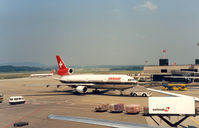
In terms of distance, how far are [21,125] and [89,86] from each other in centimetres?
3469

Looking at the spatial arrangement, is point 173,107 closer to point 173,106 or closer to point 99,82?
point 173,106

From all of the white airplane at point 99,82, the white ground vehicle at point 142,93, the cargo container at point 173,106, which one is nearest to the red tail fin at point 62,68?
the white airplane at point 99,82

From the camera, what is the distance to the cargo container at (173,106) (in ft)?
68.7

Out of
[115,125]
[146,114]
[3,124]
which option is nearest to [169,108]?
[115,125]

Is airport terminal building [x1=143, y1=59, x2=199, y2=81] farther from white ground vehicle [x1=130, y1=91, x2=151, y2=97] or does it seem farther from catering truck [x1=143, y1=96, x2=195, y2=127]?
catering truck [x1=143, y1=96, x2=195, y2=127]

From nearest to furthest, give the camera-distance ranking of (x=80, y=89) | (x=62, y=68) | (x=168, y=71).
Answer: (x=80, y=89) < (x=62, y=68) < (x=168, y=71)

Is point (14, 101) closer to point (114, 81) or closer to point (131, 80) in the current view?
point (114, 81)

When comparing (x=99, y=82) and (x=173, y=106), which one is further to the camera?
(x=99, y=82)

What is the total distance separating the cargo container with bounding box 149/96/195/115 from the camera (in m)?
21.0

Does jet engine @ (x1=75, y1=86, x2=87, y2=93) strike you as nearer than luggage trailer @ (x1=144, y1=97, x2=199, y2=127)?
No

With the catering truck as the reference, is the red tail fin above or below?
above

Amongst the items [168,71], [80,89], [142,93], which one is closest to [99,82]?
[80,89]

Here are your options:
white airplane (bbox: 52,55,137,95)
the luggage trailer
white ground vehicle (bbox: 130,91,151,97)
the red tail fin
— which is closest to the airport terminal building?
white ground vehicle (bbox: 130,91,151,97)

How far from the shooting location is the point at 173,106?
842 inches
